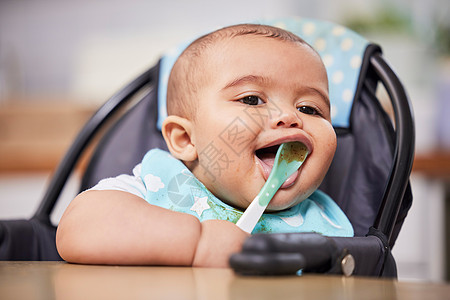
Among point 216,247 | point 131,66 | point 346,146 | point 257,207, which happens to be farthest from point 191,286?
point 131,66

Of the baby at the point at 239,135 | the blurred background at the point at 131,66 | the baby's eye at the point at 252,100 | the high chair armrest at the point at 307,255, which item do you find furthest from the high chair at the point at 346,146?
the blurred background at the point at 131,66

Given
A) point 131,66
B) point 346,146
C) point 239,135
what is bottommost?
point 131,66

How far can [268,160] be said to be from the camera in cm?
74

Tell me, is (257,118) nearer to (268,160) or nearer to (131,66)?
(268,160)

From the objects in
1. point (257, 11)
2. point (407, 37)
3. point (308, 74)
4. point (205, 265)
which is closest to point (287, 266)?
point (205, 265)

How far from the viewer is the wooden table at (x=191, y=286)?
14.9 inches

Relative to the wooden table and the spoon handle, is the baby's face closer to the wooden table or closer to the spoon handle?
the spoon handle

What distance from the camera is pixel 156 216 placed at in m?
0.58

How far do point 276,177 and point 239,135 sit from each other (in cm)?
8

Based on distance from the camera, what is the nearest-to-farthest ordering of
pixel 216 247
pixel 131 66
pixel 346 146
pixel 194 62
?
pixel 216 247
pixel 194 62
pixel 346 146
pixel 131 66

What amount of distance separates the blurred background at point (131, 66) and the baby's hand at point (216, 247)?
1.48m

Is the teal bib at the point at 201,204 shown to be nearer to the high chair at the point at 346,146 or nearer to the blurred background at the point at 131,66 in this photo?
the high chair at the point at 346,146

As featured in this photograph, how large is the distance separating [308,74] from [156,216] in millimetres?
327

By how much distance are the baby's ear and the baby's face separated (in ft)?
0.06
